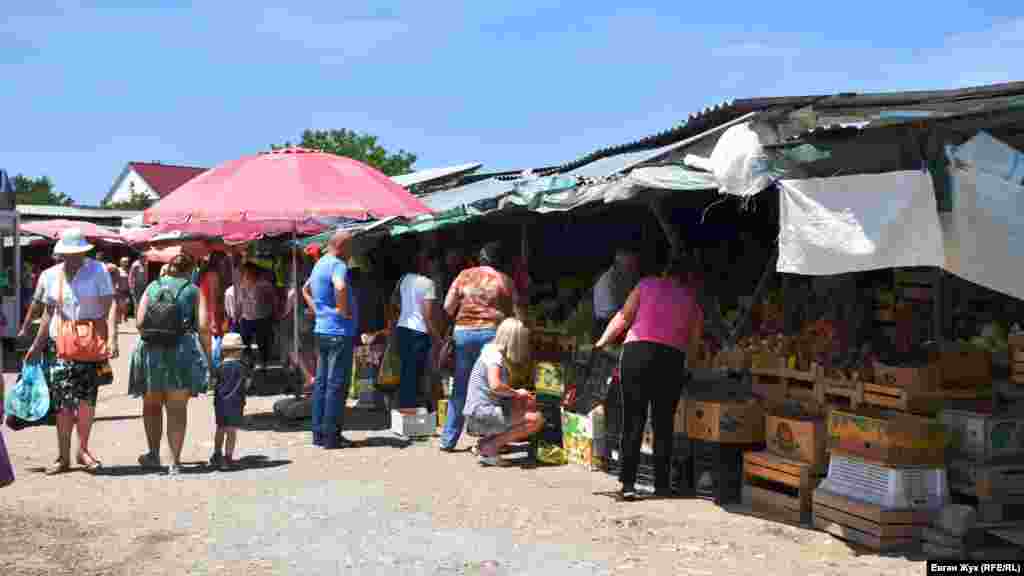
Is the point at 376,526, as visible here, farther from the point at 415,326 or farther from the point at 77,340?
the point at 415,326

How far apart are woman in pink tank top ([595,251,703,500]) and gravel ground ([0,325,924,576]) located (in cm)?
45

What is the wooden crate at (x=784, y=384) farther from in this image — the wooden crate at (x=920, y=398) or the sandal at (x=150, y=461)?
the sandal at (x=150, y=461)

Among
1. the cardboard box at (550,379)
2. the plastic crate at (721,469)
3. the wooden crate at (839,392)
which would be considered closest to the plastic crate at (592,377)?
the cardboard box at (550,379)

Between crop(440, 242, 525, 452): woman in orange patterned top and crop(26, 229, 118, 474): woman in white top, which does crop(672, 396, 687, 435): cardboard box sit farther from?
crop(26, 229, 118, 474): woman in white top

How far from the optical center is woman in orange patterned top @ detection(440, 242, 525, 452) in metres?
9.47

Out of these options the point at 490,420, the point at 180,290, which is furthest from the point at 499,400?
the point at 180,290

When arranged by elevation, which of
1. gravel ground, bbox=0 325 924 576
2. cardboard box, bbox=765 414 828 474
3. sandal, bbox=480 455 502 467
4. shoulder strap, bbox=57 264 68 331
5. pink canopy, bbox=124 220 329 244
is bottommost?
gravel ground, bbox=0 325 924 576

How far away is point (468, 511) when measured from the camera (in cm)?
723

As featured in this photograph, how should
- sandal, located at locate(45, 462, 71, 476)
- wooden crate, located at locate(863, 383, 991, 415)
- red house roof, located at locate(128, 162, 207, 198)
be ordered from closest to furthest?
wooden crate, located at locate(863, 383, 991, 415) → sandal, located at locate(45, 462, 71, 476) → red house roof, located at locate(128, 162, 207, 198)

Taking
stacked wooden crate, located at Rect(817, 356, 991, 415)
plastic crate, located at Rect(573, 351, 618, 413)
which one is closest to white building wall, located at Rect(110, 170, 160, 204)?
plastic crate, located at Rect(573, 351, 618, 413)

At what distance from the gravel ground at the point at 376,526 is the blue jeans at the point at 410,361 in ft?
5.22

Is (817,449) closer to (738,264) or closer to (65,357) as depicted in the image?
(738,264)

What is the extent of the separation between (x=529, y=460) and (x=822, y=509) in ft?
10.7

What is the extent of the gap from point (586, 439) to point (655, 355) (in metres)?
1.73
